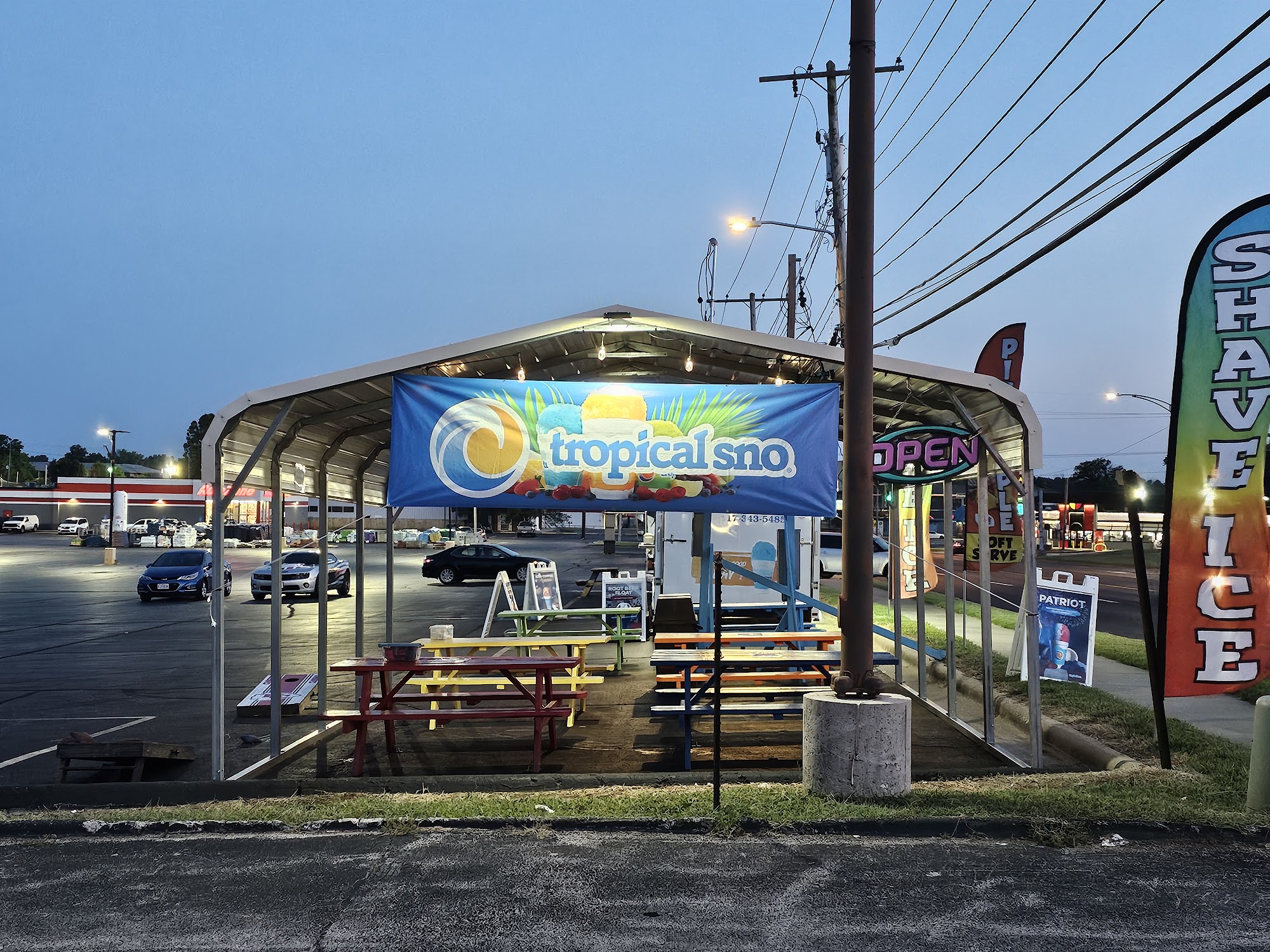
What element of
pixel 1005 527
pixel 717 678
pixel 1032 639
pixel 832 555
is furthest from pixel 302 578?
pixel 717 678

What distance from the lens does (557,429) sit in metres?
9.01

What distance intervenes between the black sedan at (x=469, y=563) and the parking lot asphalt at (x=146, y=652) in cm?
49

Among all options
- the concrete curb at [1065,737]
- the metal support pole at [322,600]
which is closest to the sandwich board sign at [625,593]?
the concrete curb at [1065,737]

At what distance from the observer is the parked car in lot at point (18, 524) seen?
281 ft

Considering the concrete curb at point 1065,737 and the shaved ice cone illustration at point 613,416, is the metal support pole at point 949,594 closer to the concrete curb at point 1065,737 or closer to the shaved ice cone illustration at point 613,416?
the concrete curb at point 1065,737

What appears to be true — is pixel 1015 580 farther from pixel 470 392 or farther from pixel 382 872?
pixel 382 872

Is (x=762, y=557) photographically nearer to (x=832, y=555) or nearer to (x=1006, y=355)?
(x=1006, y=355)

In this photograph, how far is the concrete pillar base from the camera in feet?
22.5

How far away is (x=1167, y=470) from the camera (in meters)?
7.55

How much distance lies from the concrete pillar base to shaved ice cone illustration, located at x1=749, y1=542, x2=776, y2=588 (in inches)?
423

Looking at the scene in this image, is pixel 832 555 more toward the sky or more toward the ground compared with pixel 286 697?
more toward the sky

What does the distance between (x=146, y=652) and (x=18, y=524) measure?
81741 millimetres

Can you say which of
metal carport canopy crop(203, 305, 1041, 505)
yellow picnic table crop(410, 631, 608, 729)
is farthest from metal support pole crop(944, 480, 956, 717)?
yellow picnic table crop(410, 631, 608, 729)

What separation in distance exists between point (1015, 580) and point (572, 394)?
32375 millimetres
